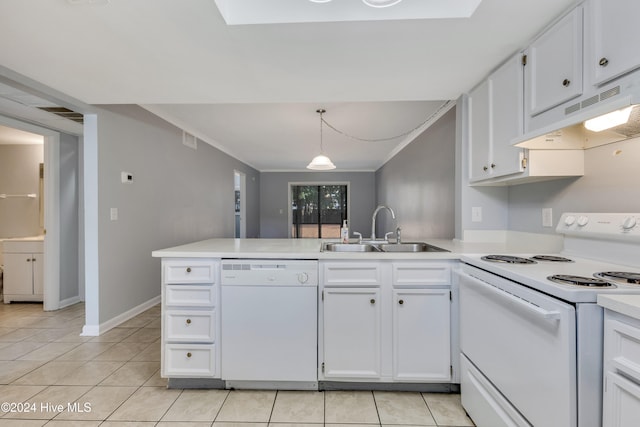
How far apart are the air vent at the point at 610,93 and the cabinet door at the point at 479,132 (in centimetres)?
79

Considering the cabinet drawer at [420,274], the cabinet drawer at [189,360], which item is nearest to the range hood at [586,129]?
Result: the cabinet drawer at [420,274]

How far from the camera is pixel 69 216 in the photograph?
3.48 meters

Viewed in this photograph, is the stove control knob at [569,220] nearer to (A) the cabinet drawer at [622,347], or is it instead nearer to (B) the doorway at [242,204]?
Result: (A) the cabinet drawer at [622,347]

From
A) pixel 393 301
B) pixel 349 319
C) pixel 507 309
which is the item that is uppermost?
pixel 507 309

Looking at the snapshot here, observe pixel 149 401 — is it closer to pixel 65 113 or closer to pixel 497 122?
pixel 497 122

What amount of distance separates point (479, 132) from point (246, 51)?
64.9 inches

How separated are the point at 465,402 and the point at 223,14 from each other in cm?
243

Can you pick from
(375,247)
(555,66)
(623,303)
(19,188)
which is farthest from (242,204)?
(623,303)

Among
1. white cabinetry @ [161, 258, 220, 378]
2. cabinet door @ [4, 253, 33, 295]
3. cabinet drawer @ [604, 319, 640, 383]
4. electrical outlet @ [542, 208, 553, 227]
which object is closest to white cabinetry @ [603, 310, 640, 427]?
cabinet drawer @ [604, 319, 640, 383]

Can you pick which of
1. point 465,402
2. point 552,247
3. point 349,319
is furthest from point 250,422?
point 552,247

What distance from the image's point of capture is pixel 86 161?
266 centimetres

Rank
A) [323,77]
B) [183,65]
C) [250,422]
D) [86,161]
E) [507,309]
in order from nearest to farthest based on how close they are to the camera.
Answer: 1. [507,309]
2. [250,422]
3. [183,65]
4. [323,77]
5. [86,161]

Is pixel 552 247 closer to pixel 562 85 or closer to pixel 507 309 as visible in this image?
pixel 507 309

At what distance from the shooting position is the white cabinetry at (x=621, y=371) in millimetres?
774
